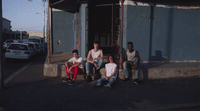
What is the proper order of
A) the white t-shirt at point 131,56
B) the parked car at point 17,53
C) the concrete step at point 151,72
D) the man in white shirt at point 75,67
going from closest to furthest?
the man in white shirt at point 75,67
the white t-shirt at point 131,56
the concrete step at point 151,72
the parked car at point 17,53

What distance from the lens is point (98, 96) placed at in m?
5.23

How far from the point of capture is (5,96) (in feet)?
16.6

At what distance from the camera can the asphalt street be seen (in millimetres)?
4402

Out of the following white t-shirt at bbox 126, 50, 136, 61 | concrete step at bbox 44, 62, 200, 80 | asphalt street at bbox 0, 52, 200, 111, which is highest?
white t-shirt at bbox 126, 50, 136, 61

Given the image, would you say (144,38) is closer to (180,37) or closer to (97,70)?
(180,37)

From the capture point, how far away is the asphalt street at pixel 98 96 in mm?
4402

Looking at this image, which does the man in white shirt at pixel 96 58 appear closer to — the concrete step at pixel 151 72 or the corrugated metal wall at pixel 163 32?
the concrete step at pixel 151 72

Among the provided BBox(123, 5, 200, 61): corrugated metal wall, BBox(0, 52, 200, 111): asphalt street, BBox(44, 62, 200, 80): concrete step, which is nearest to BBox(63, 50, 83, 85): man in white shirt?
BBox(0, 52, 200, 111): asphalt street

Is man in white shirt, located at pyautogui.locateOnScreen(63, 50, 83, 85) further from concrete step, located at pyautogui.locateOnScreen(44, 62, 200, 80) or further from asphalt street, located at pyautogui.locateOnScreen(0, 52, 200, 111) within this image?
concrete step, located at pyautogui.locateOnScreen(44, 62, 200, 80)

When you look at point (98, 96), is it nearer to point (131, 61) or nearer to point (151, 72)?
point (131, 61)

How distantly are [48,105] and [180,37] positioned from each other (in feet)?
27.8

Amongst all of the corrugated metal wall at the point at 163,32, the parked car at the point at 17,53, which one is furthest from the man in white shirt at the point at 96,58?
the parked car at the point at 17,53

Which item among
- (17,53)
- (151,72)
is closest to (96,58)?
(151,72)

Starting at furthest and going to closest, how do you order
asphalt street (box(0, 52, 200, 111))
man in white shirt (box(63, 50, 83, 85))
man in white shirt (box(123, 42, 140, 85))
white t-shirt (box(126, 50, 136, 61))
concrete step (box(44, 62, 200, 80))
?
concrete step (box(44, 62, 200, 80)) → white t-shirt (box(126, 50, 136, 61)) → man in white shirt (box(123, 42, 140, 85)) → man in white shirt (box(63, 50, 83, 85)) → asphalt street (box(0, 52, 200, 111))
